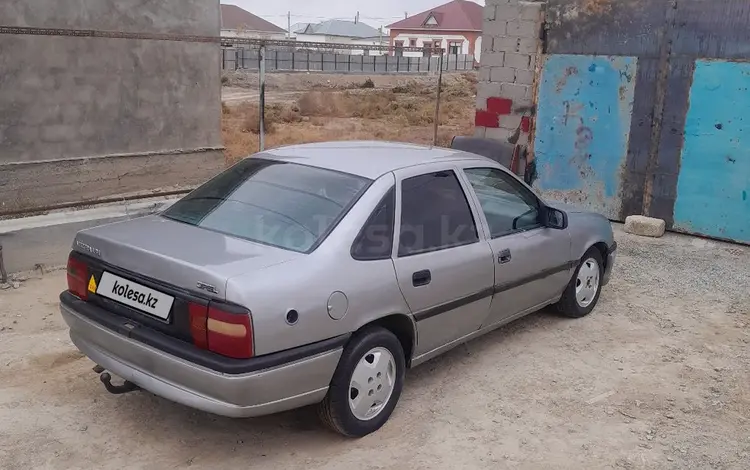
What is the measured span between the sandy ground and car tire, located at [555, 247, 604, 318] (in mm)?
126

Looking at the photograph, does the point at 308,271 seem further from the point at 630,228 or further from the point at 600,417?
the point at 630,228

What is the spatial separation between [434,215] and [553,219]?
4.12 feet

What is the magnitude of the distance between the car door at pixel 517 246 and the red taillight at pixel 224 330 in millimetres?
1955

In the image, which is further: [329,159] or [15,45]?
[15,45]

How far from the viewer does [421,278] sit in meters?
3.98

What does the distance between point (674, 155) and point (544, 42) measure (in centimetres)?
233

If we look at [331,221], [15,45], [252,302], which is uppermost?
[15,45]

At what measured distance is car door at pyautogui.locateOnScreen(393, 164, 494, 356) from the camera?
3.98 metres

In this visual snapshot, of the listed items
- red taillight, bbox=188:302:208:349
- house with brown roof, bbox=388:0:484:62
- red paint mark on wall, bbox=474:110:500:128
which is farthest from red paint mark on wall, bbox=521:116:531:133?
house with brown roof, bbox=388:0:484:62

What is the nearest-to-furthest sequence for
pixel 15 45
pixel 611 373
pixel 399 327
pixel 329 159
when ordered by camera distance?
pixel 399 327 → pixel 329 159 → pixel 611 373 → pixel 15 45

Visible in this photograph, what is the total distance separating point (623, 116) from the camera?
8.92m

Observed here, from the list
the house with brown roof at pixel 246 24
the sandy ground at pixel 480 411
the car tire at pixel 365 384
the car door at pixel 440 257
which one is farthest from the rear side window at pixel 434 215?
the house with brown roof at pixel 246 24

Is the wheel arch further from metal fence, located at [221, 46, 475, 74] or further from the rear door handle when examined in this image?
metal fence, located at [221, 46, 475, 74]

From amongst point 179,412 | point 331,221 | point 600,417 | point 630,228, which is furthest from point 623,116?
point 179,412
